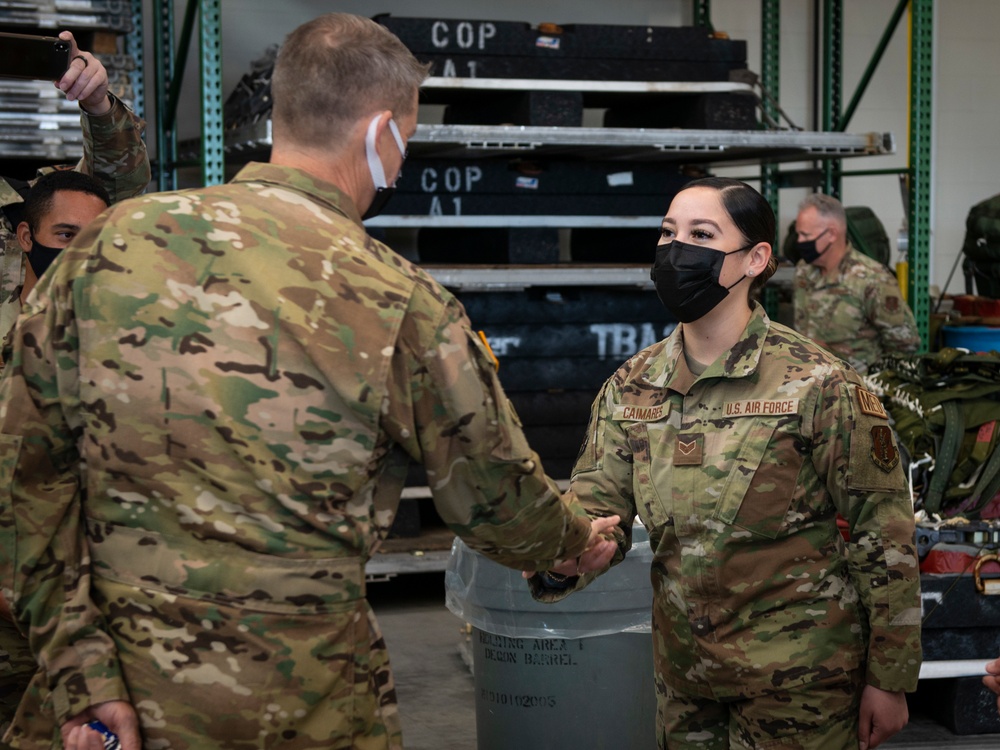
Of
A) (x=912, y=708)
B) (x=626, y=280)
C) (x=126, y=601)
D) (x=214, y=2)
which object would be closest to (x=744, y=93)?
(x=626, y=280)

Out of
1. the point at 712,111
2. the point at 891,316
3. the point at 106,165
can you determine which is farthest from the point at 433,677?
the point at 891,316

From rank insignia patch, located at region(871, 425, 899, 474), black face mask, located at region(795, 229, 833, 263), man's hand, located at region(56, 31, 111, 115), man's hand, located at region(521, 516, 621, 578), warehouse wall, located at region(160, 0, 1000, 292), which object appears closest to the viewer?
man's hand, located at region(521, 516, 621, 578)

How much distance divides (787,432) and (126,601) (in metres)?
1.28

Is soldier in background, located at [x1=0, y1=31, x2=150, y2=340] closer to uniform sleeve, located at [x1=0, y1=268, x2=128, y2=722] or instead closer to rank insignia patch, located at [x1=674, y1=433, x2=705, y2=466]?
uniform sleeve, located at [x1=0, y1=268, x2=128, y2=722]

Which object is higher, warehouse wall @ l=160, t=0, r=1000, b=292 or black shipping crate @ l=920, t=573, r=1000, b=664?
warehouse wall @ l=160, t=0, r=1000, b=292

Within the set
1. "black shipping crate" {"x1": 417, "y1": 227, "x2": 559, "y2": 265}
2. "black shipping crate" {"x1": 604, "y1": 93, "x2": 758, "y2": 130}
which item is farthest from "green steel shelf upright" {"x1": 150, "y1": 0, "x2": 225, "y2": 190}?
"black shipping crate" {"x1": 604, "y1": 93, "x2": 758, "y2": 130}

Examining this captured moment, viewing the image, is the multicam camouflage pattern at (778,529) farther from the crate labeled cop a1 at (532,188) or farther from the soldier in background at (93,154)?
the crate labeled cop a1 at (532,188)

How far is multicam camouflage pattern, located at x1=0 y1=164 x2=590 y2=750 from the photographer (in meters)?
1.67

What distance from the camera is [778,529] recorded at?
2.39 metres

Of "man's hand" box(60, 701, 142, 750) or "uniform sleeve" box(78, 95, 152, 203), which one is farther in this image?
"uniform sleeve" box(78, 95, 152, 203)

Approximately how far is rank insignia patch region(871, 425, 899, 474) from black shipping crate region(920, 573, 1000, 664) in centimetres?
186

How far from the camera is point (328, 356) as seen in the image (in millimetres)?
1670

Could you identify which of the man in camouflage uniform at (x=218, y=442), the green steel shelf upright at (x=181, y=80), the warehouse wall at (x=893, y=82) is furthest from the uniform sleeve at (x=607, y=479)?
the warehouse wall at (x=893, y=82)

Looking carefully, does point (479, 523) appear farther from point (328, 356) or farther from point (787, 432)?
point (787, 432)
